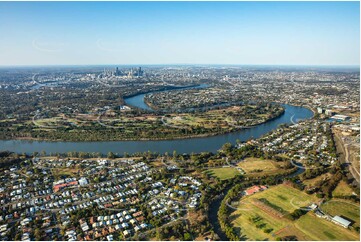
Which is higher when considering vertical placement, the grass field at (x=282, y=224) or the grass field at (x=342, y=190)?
the grass field at (x=342, y=190)

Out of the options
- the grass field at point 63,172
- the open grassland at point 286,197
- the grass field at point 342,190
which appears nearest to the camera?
the open grassland at point 286,197

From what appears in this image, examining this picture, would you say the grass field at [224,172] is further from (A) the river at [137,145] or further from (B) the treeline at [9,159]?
(B) the treeline at [9,159]

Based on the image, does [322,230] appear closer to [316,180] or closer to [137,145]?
[316,180]

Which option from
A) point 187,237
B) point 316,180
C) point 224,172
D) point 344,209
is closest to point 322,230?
point 344,209

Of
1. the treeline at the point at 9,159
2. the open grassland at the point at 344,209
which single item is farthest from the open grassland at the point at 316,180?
the treeline at the point at 9,159

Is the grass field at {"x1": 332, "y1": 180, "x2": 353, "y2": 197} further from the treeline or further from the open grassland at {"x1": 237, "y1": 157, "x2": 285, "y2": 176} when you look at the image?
the treeline

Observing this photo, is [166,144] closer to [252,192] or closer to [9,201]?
[252,192]

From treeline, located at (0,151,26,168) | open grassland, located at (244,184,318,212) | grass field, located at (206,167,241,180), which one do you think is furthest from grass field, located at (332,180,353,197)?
treeline, located at (0,151,26,168)

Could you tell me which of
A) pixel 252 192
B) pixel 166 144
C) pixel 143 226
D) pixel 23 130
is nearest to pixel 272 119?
pixel 166 144
